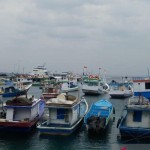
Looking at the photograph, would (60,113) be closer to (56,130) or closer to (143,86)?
(56,130)

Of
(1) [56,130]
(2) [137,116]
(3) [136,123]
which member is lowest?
(1) [56,130]

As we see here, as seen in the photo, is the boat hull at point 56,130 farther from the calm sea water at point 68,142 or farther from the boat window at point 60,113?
the boat window at point 60,113

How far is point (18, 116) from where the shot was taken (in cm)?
2747

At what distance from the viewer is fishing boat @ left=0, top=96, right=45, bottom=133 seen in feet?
85.5

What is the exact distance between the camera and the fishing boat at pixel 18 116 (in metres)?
26.1

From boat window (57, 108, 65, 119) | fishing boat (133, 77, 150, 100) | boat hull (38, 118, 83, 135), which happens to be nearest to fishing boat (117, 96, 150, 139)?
boat hull (38, 118, 83, 135)

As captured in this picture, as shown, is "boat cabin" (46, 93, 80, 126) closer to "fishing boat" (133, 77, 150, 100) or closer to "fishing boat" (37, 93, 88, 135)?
"fishing boat" (37, 93, 88, 135)

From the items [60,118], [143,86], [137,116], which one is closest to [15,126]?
[60,118]

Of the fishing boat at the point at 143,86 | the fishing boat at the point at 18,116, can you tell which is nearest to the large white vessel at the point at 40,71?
the fishing boat at the point at 143,86

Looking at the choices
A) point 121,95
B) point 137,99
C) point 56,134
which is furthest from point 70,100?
point 121,95

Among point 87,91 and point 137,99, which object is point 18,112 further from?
point 87,91

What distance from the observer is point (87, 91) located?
68.6 metres

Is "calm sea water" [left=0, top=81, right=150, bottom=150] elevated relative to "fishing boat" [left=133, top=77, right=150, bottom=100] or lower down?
lower down

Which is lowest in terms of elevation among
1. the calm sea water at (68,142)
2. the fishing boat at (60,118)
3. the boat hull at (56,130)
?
the calm sea water at (68,142)
